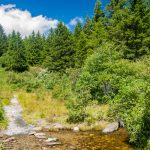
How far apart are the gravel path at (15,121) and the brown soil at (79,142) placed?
1.55 m

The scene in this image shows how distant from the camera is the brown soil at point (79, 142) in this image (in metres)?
19.1

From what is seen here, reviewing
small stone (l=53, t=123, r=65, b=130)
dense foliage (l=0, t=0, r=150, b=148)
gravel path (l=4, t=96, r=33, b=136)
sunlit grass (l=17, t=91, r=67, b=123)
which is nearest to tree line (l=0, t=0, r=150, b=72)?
dense foliage (l=0, t=0, r=150, b=148)

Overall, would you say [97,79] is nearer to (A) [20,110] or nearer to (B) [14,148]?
(A) [20,110]

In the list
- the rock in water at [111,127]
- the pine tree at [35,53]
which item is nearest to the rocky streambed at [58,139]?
the rock in water at [111,127]

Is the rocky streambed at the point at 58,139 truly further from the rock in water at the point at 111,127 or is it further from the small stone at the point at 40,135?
the rock in water at the point at 111,127

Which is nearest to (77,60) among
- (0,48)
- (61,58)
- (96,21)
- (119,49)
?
(61,58)

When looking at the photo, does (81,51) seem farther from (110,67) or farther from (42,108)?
(110,67)

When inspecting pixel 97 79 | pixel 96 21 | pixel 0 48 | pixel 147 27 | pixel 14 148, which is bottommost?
pixel 14 148

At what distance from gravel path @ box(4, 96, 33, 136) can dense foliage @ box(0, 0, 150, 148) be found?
13.0ft

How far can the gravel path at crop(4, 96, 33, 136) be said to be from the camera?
23.3m

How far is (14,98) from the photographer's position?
40.1 meters

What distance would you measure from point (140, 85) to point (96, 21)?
39426mm

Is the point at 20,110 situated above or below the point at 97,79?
below

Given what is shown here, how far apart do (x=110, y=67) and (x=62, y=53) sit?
28837 mm
